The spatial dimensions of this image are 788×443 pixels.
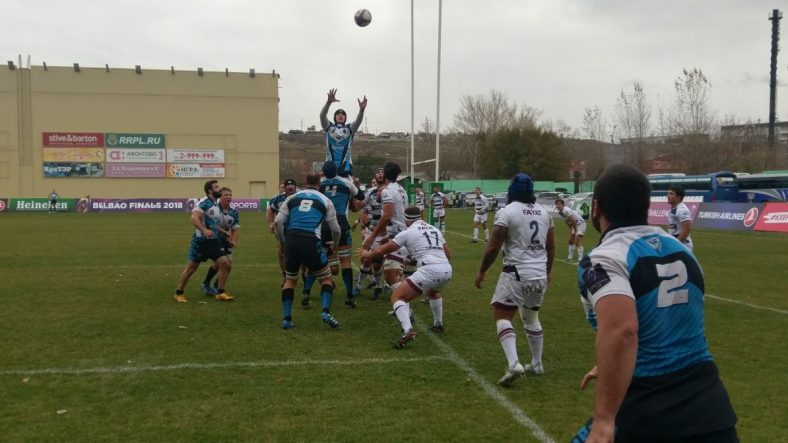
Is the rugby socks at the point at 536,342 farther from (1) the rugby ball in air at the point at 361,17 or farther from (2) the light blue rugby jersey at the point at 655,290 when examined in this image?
(1) the rugby ball in air at the point at 361,17

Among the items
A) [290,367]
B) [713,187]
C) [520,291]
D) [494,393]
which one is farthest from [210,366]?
[713,187]

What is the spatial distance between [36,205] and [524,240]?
50.6 metres

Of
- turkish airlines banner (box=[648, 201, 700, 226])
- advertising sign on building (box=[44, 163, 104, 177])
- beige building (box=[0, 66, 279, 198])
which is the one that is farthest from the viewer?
advertising sign on building (box=[44, 163, 104, 177])

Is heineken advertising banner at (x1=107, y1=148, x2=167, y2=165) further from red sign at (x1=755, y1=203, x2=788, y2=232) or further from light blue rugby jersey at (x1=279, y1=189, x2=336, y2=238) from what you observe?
light blue rugby jersey at (x1=279, y1=189, x2=336, y2=238)

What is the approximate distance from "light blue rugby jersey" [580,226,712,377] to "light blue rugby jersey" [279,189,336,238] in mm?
6289

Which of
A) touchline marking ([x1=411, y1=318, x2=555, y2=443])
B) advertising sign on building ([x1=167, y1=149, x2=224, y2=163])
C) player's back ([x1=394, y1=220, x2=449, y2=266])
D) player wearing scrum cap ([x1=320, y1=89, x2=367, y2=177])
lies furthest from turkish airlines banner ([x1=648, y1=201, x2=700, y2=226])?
advertising sign on building ([x1=167, y1=149, x2=224, y2=163])

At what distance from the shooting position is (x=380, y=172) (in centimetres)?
1064

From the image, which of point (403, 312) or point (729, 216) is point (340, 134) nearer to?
point (403, 312)

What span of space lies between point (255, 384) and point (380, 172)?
5146mm

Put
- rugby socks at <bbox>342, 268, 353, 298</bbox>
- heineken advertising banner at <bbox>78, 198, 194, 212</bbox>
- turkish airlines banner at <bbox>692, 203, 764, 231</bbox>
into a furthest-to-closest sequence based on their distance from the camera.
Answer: heineken advertising banner at <bbox>78, 198, 194, 212</bbox>, turkish airlines banner at <bbox>692, 203, 764, 231</bbox>, rugby socks at <bbox>342, 268, 353, 298</bbox>

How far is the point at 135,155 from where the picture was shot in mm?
55656

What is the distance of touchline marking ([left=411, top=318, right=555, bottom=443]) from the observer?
16.6 feet

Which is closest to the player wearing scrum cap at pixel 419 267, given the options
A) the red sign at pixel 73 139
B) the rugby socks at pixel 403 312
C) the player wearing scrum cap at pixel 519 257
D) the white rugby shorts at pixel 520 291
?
the rugby socks at pixel 403 312

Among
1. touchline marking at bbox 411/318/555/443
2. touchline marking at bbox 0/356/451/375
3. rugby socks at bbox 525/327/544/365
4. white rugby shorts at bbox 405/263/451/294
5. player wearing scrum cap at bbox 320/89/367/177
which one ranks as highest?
player wearing scrum cap at bbox 320/89/367/177
